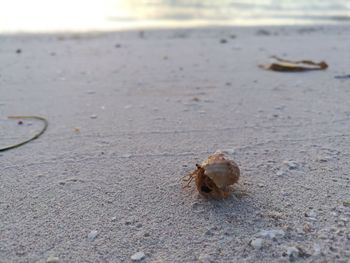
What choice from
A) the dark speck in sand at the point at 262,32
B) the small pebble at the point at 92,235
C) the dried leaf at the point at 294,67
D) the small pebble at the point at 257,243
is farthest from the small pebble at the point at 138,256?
the dark speck in sand at the point at 262,32

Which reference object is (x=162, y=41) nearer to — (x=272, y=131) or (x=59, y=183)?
(x=272, y=131)

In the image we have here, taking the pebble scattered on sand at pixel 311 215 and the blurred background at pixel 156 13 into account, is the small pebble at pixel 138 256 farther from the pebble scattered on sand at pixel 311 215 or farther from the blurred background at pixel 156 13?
the blurred background at pixel 156 13

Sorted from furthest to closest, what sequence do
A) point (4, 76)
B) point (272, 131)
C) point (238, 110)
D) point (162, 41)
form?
point (162, 41), point (4, 76), point (238, 110), point (272, 131)

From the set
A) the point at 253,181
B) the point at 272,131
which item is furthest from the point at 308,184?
the point at 272,131

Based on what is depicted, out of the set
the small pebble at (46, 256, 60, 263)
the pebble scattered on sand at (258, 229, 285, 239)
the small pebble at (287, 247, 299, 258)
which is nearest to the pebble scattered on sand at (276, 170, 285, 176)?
the pebble scattered on sand at (258, 229, 285, 239)

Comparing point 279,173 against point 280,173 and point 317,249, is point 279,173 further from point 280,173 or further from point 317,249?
point 317,249

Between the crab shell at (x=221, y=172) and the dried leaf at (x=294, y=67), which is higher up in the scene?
the crab shell at (x=221, y=172)

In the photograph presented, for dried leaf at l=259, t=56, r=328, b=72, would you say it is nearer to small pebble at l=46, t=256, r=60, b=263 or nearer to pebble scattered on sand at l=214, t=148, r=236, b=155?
pebble scattered on sand at l=214, t=148, r=236, b=155
